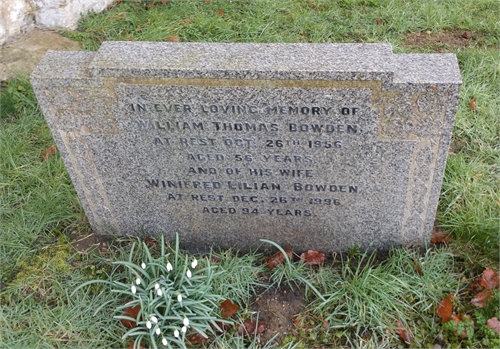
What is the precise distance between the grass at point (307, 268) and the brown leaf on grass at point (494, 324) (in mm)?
Result: 31

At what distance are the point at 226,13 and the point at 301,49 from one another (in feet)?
9.49

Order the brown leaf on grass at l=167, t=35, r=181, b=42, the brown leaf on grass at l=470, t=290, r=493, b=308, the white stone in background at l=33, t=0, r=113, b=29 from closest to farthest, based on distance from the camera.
→ the brown leaf on grass at l=470, t=290, r=493, b=308, the brown leaf on grass at l=167, t=35, r=181, b=42, the white stone in background at l=33, t=0, r=113, b=29

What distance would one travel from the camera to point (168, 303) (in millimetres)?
2463

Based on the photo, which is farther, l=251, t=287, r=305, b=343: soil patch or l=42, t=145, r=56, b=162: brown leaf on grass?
l=42, t=145, r=56, b=162: brown leaf on grass

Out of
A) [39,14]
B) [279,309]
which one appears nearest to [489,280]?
[279,309]

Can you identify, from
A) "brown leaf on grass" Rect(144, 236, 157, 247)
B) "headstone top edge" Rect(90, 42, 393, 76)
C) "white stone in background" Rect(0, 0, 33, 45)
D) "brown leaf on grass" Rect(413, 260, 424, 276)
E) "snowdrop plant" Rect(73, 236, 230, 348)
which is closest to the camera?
"headstone top edge" Rect(90, 42, 393, 76)

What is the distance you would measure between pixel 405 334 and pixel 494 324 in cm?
45

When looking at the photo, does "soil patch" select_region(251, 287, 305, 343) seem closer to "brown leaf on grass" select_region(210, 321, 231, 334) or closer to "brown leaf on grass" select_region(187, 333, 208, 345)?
"brown leaf on grass" select_region(210, 321, 231, 334)

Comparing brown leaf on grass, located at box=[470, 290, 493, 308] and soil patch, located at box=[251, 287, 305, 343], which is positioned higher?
brown leaf on grass, located at box=[470, 290, 493, 308]

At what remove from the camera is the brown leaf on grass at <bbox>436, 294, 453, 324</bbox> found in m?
2.56

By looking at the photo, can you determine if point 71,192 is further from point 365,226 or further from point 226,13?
point 226,13

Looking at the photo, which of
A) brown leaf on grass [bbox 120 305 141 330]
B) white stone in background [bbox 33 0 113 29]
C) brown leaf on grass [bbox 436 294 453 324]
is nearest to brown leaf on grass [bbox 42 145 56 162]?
brown leaf on grass [bbox 120 305 141 330]

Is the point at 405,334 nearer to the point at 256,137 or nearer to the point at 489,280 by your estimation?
the point at 489,280

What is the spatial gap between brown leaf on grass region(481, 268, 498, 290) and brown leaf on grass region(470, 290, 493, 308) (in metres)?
0.03
